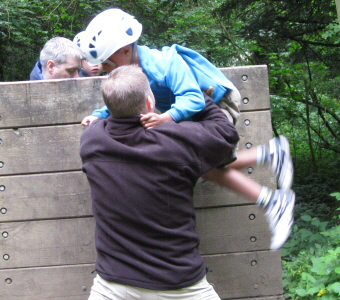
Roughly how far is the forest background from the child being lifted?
125 inches

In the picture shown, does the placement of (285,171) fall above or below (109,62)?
below

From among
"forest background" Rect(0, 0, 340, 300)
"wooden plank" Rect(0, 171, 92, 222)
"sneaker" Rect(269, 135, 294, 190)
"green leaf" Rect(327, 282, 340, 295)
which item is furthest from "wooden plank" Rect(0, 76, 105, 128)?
"forest background" Rect(0, 0, 340, 300)

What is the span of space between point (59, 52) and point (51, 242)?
143 cm

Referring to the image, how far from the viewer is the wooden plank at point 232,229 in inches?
118

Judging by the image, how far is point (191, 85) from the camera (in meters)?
2.32

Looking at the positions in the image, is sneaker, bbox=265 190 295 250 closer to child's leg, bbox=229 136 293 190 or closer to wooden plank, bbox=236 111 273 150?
child's leg, bbox=229 136 293 190

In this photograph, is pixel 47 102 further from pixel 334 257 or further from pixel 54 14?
pixel 54 14

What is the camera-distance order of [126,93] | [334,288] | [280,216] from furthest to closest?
[334,288], [280,216], [126,93]

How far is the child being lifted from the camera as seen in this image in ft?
7.92

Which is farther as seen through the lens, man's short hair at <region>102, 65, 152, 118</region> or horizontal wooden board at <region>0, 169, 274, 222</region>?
horizontal wooden board at <region>0, 169, 274, 222</region>

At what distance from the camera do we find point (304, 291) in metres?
3.66

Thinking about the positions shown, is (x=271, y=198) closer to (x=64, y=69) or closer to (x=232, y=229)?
(x=232, y=229)

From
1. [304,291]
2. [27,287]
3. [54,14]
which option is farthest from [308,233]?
[54,14]

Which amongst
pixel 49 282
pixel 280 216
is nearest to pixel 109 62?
pixel 280 216
